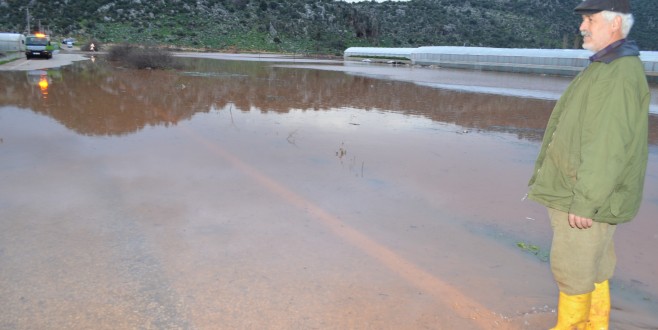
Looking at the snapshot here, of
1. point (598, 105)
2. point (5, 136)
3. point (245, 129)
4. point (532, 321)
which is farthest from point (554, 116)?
point (5, 136)

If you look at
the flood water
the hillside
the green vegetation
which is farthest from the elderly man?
the hillside

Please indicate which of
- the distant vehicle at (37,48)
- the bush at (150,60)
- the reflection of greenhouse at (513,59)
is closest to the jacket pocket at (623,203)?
the bush at (150,60)

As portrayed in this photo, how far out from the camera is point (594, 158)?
2.49 metres

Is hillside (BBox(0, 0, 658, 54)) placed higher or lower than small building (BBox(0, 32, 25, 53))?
higher

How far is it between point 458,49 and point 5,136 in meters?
41.9

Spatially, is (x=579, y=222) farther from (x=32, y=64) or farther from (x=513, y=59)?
(x=513, y=59)

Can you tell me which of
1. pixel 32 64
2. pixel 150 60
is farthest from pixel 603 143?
pixel 32 64

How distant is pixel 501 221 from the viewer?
5188 mm

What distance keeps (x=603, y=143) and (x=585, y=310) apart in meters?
1.07

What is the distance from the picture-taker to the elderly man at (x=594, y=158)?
2.46 metres

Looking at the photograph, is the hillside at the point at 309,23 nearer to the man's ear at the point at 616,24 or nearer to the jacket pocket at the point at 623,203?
the man's ear at the point at 616,24

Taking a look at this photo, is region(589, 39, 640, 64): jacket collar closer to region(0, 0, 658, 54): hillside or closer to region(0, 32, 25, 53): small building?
region(0, 32, 25, 53): small building

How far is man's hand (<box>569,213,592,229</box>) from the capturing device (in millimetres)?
2575

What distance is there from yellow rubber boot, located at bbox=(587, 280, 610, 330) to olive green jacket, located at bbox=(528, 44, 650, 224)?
1.99 feet
